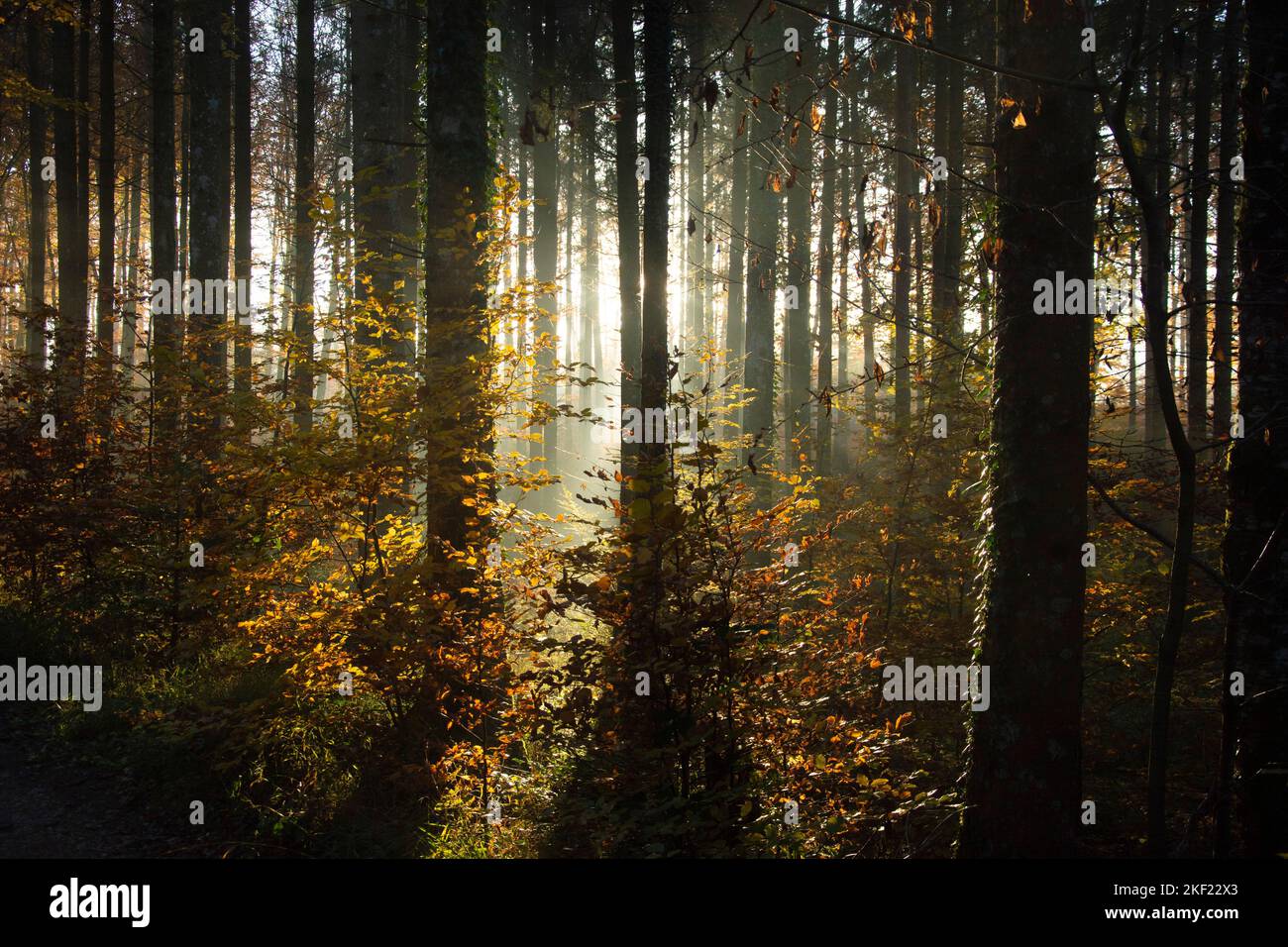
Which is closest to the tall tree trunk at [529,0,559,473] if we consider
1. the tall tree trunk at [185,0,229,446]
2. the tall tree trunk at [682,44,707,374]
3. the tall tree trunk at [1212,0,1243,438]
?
the tall tree trunk at [682,44,707,374]

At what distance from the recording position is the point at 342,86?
23.6 m

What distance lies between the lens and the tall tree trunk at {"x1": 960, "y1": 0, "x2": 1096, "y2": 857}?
3842mm

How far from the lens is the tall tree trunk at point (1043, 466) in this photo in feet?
12.6

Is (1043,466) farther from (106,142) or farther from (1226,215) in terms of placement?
(106,142)

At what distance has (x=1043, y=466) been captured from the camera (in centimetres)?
385

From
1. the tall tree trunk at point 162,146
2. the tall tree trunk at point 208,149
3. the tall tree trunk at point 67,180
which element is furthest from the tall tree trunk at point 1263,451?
the tall tree trunk at point 67,180

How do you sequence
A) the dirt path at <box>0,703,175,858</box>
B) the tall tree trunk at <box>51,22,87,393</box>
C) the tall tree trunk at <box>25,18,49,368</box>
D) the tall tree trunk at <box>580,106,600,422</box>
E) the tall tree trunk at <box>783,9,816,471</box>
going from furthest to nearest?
the tall tree trunk at <box>580,106,600,422</box>
the tall tree trunk at <box>25,18,49,368</box>
the tall tree trunk at <box>783,9,816,471</box>
the tall tree trunk at <box>51,22,87,393</box>
the dirt path at <box>0,703,175,858</box>

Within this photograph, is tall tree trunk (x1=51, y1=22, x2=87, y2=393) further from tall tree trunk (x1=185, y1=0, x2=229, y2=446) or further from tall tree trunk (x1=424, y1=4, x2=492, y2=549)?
tall tree trunk (x1=424, y1=4, x2=492, y2=549)

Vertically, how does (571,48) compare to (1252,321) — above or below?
above

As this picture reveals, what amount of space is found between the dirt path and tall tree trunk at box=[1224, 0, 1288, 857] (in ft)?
20.4

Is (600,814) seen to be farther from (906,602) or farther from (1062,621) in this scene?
(906,602)

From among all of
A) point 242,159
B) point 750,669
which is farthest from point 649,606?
point 242,159

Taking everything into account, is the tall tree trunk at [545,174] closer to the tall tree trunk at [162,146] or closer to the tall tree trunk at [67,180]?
the tall tree trunk at [162,146]

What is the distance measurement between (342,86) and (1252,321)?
25.6 meters
